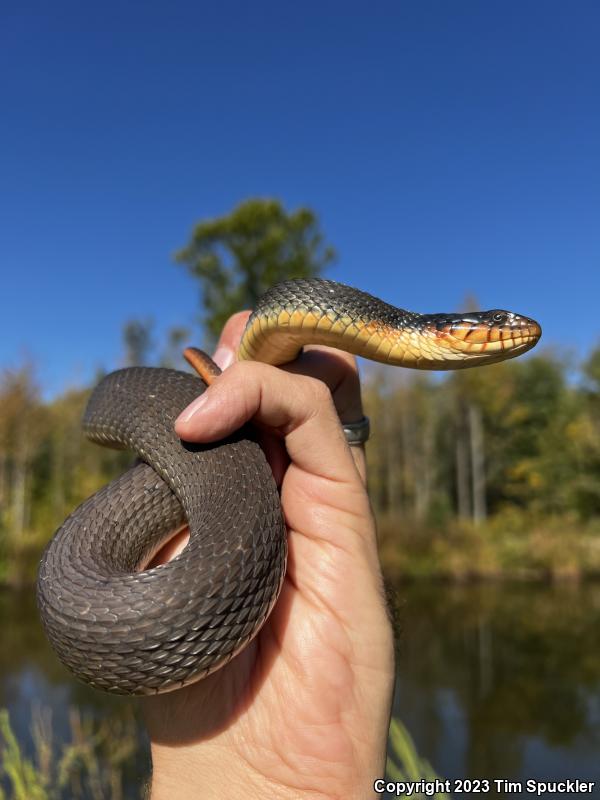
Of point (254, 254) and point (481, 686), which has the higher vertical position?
point (254, 254)

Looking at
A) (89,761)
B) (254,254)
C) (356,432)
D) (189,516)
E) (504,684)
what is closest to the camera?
(189,516)

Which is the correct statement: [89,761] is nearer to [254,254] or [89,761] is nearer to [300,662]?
[300,662]

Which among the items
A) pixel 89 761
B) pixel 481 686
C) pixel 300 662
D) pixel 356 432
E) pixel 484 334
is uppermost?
pixel 484 334

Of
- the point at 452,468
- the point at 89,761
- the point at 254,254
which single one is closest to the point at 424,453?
the point at 452,468

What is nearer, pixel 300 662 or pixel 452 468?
pixel 300 662

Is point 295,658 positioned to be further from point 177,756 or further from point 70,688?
point 70,688

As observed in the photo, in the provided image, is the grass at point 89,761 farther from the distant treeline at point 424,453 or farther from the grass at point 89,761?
the distant treeline at point 424,453
